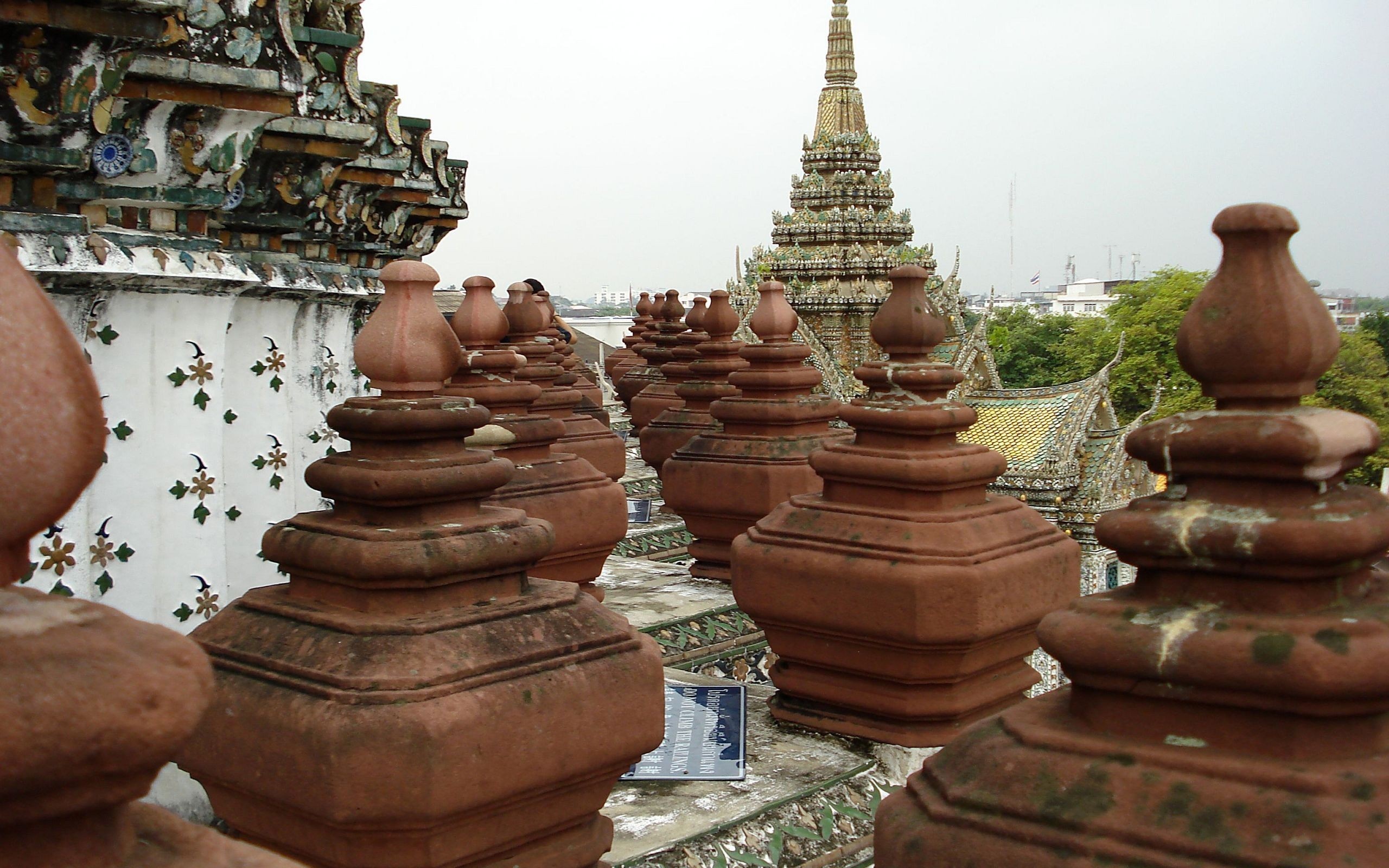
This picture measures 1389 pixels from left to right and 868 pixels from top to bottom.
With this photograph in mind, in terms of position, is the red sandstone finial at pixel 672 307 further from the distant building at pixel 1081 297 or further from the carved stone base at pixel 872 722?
the distant building at pixel 1081 297

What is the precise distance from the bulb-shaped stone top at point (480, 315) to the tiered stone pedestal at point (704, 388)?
229 cm

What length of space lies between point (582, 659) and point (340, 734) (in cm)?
52

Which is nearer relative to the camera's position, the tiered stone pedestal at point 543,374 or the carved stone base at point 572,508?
the carved stone base at point 572,508

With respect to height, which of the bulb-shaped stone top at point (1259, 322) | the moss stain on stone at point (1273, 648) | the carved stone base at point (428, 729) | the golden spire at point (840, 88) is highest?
the golden spire at point (840, 88)

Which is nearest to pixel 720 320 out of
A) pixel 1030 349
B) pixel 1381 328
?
pixel 1381 328

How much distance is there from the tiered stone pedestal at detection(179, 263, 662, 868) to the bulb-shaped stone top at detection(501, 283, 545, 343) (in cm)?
304

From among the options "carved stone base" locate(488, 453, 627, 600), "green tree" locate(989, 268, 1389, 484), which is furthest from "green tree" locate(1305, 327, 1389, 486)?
"carved stone base" locate(488, 453, 627, 600)

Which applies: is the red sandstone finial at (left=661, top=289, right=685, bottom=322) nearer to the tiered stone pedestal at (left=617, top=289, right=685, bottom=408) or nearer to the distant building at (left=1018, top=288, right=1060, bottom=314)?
the tiered stone pedestal at (left=617, top=289, right=685, bottom=408)

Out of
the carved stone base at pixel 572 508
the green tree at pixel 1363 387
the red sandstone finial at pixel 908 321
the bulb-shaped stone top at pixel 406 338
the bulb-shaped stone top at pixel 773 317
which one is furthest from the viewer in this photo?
the green tree at pixel 1363 387

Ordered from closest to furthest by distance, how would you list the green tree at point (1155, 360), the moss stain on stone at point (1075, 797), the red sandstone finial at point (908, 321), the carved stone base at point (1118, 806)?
the carved stone base at point (1118, 806) < the moss stain on stone at point (1075, 797) < the red sandstone finial at point (908, 321) < the green tree at point (1155, 360)

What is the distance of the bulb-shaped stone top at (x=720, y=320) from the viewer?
24.4 feet

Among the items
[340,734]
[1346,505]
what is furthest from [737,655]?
[1346,505]

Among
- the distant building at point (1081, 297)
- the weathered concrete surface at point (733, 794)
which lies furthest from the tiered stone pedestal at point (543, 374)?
the distant building at point (1081, 297)

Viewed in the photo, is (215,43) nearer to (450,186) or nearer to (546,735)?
(546,735)
